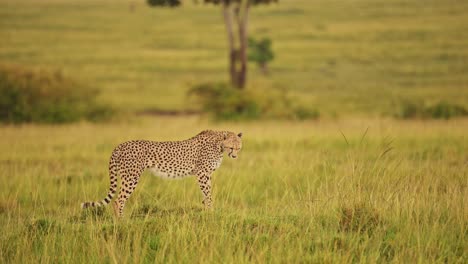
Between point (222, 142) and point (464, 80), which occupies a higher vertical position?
point (222, 142)

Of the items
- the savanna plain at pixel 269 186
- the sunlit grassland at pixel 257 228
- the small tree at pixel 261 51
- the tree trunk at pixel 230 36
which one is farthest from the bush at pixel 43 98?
the small tree at pixel 261 51

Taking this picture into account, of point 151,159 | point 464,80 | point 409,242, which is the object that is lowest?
point 464,80

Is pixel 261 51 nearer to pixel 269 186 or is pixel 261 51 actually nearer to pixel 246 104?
pixel 246 104

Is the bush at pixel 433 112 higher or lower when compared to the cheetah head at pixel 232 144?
lower

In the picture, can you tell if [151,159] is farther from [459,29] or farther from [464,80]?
[459,29]

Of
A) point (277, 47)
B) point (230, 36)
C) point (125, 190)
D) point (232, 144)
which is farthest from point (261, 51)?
point (125, 190)

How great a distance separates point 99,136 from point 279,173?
748cm

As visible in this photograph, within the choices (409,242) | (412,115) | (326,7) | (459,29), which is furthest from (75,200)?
(326,7)

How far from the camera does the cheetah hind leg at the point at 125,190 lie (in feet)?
23.2

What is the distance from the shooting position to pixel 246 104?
2439cm

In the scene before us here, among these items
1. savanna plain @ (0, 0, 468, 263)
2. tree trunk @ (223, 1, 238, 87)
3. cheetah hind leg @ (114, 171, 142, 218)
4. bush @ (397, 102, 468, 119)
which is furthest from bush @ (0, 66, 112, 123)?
cheetah hind leg @ (114, 171, 142, 218)

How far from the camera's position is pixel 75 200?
967cm

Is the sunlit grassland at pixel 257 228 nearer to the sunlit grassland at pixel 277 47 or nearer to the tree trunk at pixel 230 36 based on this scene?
the tree trunk at pixel 230 36

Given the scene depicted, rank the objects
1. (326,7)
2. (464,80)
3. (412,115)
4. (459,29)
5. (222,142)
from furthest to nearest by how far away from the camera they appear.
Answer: (326,7) < (459,29) < (464,80) < (412,115) < (222,142)
